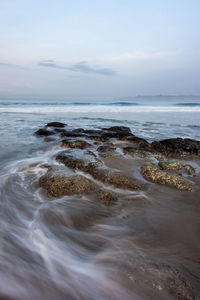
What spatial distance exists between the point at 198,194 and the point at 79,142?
12.2ft

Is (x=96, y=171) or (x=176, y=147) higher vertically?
(x=176, y=147)

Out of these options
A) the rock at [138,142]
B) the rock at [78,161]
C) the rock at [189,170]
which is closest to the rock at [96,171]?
the rock at [78,161]

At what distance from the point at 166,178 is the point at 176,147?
2.37 m

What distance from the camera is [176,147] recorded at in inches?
210

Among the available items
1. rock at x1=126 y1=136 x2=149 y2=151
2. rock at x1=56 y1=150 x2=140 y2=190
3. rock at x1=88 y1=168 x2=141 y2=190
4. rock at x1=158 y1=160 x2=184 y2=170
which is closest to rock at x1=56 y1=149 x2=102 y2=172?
rock at x1=56 y1=150 x2=140 y2=190

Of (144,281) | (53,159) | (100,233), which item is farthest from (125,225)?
(53,159)

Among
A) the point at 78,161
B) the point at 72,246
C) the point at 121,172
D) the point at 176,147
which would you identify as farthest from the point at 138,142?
the point at 72,246

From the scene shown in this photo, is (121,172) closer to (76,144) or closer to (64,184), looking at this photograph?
(64,184)

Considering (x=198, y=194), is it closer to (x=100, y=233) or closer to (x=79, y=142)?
(x=100, y=233)

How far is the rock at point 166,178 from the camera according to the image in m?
3.12

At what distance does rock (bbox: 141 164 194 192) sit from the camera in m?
3.12

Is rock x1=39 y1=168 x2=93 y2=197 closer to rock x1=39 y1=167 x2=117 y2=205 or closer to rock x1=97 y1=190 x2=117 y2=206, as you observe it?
rock x1=39 y1=167 x2=117 y2=205

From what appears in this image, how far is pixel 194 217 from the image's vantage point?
92.7 inches

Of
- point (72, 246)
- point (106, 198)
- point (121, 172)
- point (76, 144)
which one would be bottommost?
point (72, 246)
